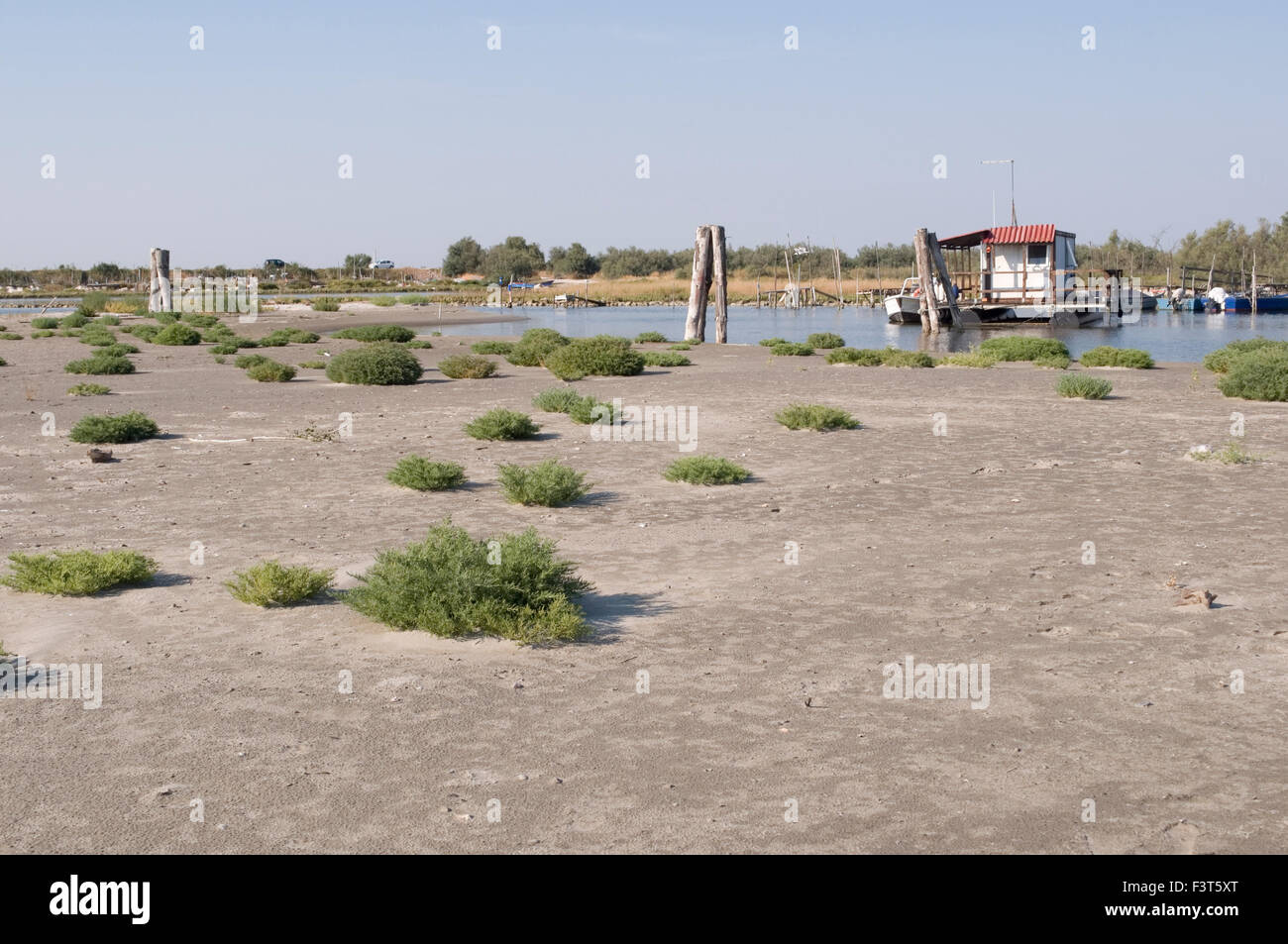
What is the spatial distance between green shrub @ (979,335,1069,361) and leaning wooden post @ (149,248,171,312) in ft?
114

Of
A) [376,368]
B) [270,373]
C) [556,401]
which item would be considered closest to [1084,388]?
[556,401]

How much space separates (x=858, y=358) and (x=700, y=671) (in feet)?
70.7

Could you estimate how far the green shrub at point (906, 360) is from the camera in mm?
26109

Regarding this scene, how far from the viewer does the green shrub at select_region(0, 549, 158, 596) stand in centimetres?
767

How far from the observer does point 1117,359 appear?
83.8 feet

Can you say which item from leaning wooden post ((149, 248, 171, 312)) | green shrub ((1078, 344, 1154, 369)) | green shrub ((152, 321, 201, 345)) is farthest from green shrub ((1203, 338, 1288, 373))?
leaning wooden post ((149, 248, 171, 312))

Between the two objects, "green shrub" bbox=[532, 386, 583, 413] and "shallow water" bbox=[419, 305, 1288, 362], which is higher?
"shallow water" bbox=[419, 305, 1288, 362]

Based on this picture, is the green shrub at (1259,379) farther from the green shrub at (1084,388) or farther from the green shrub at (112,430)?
the green shrub at (112,430)

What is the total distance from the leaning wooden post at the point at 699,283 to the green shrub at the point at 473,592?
27.0 metres

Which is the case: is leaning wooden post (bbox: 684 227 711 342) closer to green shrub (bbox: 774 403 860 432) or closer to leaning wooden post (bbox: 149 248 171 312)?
green shrub (bbox: 774 403 860 432)

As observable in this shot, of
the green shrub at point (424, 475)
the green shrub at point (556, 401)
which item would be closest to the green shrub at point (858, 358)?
the green shrub at point (556, 401)

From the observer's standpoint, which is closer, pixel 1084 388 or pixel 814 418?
pixel 814 418

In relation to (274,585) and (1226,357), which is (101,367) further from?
(1226,357)
